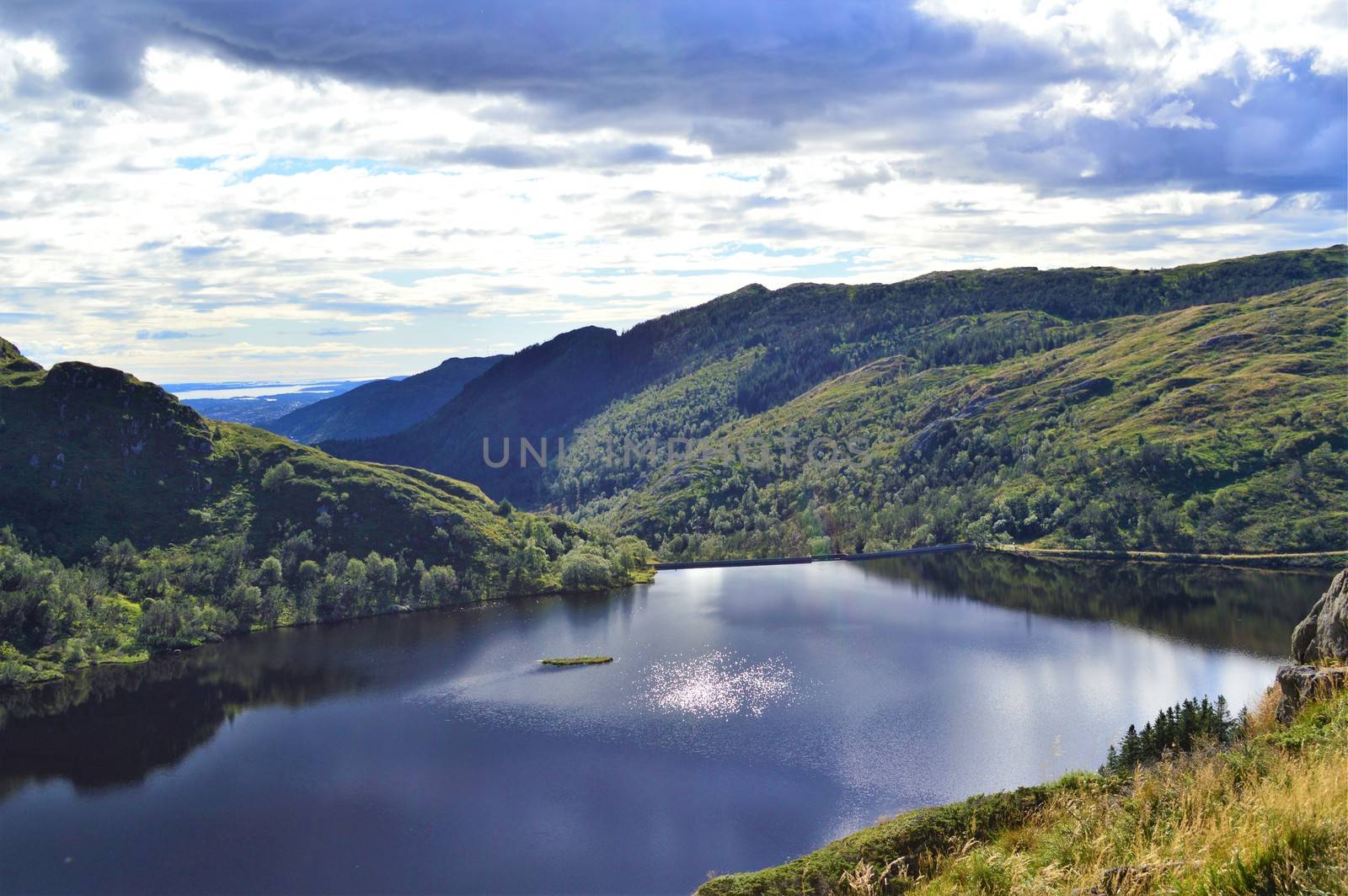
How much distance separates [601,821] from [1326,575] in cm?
15077

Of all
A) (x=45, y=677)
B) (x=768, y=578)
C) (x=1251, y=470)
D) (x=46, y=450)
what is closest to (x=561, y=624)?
(x=768, y=578)

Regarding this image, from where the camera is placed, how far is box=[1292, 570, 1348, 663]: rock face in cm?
3119

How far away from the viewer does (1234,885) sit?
1327cm

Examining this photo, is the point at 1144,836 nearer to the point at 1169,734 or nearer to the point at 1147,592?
the point at 1169,734

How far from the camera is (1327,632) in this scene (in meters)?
32.3

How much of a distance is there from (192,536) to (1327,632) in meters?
167

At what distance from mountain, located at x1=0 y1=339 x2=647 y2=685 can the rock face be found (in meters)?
139

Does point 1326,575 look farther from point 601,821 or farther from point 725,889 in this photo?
point 725,889

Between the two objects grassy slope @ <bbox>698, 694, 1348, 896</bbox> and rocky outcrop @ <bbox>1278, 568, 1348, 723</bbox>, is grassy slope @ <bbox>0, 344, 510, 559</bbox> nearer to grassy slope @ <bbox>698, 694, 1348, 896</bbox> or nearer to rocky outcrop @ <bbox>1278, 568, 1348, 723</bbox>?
grassy slope @ <bbox>698, 694, 1348, 896</bbox>

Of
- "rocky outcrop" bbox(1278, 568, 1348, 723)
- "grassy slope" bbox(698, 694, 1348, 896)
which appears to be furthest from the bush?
"rocky outcrop" bbox(1278, 568, 1348, 723)

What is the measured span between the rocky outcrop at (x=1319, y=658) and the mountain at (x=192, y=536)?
456 feet

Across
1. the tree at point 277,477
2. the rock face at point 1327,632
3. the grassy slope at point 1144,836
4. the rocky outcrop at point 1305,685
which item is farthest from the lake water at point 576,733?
the tree at point 277,477

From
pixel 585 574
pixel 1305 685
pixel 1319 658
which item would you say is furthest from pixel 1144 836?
pixel 585 574

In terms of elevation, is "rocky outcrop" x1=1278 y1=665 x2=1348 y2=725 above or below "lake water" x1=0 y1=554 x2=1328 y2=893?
above
